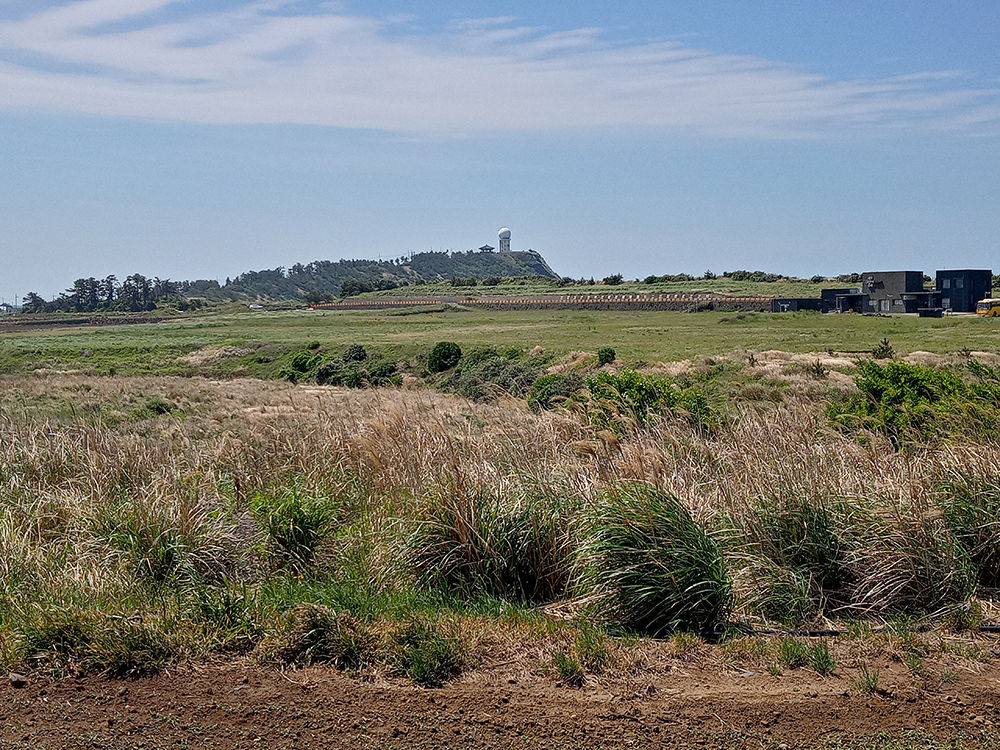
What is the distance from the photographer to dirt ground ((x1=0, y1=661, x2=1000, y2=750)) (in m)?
4.00

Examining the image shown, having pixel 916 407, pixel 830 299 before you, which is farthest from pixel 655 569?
pixel 830 299

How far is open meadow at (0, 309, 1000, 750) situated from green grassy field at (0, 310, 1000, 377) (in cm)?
3188

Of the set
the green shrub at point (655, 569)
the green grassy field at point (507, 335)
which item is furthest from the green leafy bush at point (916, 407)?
the green grassy field at point (507, 335)

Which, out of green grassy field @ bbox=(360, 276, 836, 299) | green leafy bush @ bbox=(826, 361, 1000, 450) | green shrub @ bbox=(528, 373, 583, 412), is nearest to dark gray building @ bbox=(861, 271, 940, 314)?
green grassy field @ bbox=(360, 276, 836, 299)

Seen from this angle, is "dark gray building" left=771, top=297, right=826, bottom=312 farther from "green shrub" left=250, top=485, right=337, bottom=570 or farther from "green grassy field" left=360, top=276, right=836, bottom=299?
"green shrub" left=250, top=485, right=337, bottom=570

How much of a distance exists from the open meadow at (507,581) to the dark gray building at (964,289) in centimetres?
8390

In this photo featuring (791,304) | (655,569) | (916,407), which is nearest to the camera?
(655,569)

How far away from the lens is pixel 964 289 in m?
83.9

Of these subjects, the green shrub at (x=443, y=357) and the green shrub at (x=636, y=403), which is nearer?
the green shrub at (x=636, y=403)

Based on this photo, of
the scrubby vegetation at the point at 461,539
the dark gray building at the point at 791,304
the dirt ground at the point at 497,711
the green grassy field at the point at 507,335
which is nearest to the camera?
the dirt ground at the point at 497,711

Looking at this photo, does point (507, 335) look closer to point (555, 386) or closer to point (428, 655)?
point (555, 386)

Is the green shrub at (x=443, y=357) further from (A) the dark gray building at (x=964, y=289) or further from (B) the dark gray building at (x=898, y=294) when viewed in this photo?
(A) the dark gray building at (x=964, y=289)

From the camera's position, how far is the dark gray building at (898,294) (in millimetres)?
81375

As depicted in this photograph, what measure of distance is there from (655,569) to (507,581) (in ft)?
3.62
